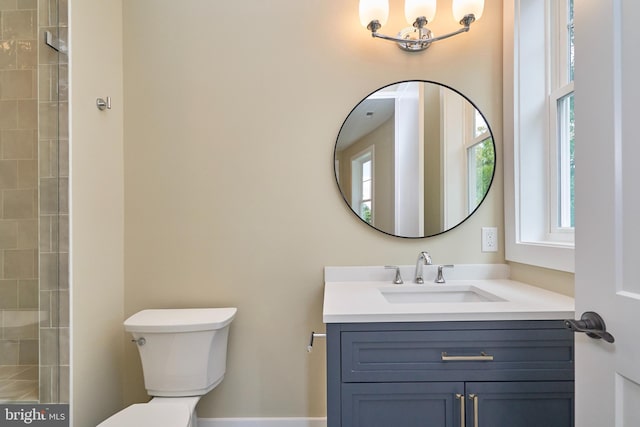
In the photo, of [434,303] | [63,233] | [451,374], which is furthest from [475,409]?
[63,233]

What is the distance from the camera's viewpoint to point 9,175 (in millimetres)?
1531

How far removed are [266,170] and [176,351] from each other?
0.95m

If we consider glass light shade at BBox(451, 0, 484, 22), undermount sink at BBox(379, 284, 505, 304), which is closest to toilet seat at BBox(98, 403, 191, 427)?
undermount sink at BBox(379, 284, 505, 304)

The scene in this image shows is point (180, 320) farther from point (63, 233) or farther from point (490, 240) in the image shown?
point (490, 240)

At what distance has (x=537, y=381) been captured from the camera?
3.88ft

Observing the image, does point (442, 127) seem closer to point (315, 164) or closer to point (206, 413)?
point (315, 164)

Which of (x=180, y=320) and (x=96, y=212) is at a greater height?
(x=96, y=212)

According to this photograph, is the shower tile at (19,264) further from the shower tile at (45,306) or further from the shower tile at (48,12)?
the shower tile at (48,12)

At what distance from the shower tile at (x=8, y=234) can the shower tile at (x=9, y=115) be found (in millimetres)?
419

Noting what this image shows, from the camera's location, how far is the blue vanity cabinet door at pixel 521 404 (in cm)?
118

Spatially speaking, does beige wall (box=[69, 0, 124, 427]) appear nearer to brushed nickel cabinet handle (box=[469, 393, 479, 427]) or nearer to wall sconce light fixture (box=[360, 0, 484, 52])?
wall sconce light fixture (box=[360, 0, 484, 52])

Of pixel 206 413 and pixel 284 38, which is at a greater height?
pixel 284 38

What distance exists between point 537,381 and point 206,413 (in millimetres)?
1535

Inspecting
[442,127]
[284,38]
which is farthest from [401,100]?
[284,38]
